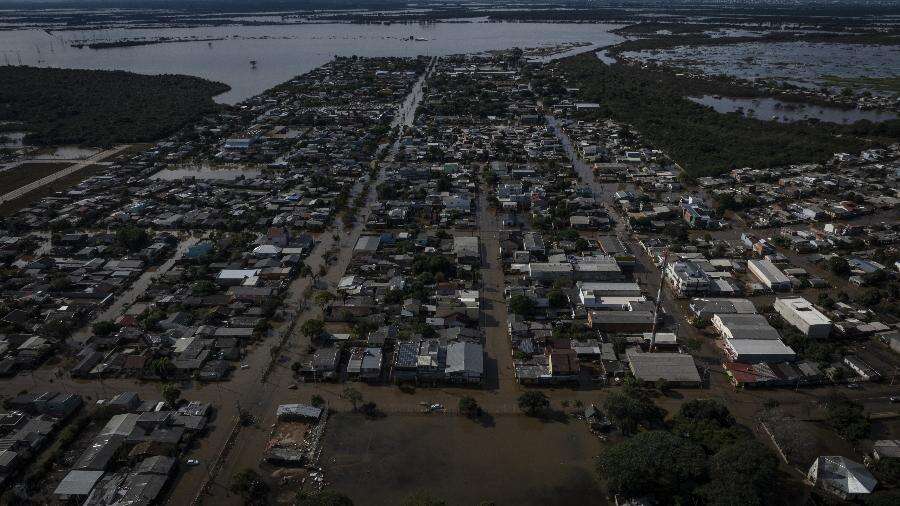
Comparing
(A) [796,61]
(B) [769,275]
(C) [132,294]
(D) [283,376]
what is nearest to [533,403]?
(D) [283,376]

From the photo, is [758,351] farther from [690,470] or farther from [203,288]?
[203,288]

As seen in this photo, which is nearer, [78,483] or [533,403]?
[78,483]

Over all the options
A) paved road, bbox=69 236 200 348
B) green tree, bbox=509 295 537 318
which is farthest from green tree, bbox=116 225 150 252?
green tree, bbox=509 295 537 318

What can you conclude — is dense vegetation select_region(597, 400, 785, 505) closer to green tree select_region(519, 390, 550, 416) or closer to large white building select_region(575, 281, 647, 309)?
green tree select_region(519, 390, 550, 416)

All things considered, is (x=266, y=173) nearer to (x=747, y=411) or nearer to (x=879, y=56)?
Result: (x=747, y=411)

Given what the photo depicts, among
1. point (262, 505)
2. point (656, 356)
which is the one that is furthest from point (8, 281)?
point (656, 356)

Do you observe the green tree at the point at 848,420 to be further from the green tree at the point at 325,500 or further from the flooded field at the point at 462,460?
the green tree at the point at 325,500
